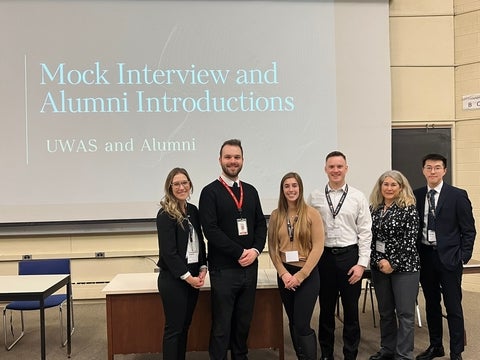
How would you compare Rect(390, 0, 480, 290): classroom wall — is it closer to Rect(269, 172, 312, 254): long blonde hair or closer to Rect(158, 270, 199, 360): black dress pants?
Rect(269, 172, 312, 254): long blonde hair

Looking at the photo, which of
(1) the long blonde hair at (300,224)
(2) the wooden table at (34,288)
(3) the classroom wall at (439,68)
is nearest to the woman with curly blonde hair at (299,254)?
(1) the long blonde hair at (300,224)

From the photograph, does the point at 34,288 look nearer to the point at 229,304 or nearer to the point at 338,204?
the point at 229,304

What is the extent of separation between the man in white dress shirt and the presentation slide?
1.73 metres

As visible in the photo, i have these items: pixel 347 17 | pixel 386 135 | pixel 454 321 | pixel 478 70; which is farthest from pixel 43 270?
pixel 478 70

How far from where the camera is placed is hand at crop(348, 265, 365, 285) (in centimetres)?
268

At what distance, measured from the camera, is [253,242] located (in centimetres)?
259

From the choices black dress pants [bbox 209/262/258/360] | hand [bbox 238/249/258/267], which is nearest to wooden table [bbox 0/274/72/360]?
black dress pants [bbox 209/262/258/360]

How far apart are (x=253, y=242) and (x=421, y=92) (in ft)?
11.0

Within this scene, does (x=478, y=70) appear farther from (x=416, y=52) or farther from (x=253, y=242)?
(x=253, y=242)

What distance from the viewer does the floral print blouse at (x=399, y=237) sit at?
270 cm

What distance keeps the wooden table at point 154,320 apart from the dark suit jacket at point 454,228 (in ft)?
3.96

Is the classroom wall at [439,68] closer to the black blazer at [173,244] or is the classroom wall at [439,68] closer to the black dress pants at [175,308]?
the black blazer at [173,244]

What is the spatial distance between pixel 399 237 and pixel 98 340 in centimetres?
263

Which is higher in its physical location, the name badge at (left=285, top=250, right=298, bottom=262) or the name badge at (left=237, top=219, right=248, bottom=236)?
the name badge at (left=237, top=219, right=248, bottom=236)
